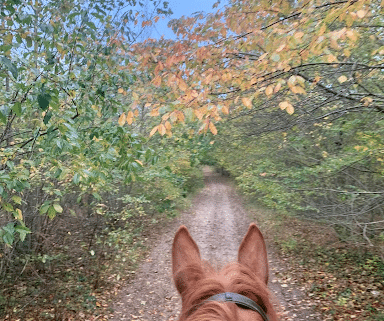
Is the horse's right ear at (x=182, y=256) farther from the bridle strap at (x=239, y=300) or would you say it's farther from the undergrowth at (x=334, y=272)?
the undergrowth at (x=334, y=272)

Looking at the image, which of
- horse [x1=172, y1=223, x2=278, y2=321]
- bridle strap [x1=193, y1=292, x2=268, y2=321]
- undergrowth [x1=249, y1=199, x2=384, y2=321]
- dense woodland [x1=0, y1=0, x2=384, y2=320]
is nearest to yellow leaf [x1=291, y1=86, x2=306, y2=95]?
dense woodland [x1=0, y1=0, x2=384, y2=320]

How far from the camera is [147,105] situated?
3.19 metres

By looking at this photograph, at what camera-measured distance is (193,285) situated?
138 cm

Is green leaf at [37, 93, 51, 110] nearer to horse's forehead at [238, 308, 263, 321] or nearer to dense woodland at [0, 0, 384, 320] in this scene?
dense woodland at [0, 0, 384, 320]

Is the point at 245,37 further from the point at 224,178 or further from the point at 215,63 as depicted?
the point at 224,178

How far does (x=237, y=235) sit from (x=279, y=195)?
3758 mm

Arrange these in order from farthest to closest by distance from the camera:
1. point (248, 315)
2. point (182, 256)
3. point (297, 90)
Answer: point (297, 90) < point (182, 256) < point (248, 315)

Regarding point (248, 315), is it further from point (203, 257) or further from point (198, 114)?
point (203, 257)

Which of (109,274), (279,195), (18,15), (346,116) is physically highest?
(346,116)

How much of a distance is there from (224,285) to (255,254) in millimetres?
384

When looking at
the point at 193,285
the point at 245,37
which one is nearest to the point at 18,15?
the point at 245,37

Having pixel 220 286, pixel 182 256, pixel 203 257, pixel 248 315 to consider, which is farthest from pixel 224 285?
pixel 203 257

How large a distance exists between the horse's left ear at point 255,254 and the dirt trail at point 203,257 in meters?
0.15

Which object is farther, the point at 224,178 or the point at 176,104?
the point at 224,178
